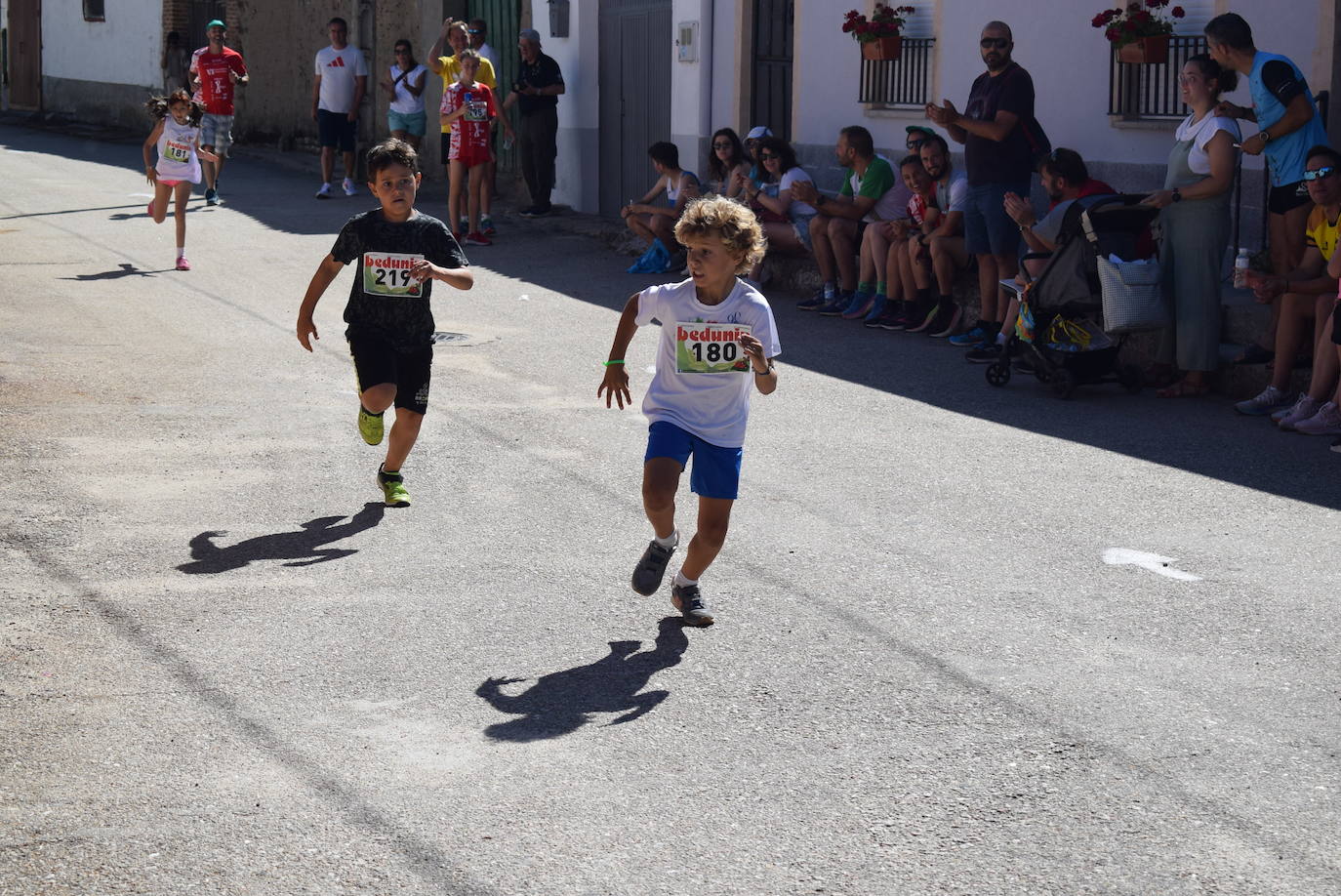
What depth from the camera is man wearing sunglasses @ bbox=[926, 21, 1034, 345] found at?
1191 centimetres

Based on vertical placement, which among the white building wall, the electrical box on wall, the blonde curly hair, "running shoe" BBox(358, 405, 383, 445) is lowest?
"running shoe" BBox(358, 405, 383, 445)

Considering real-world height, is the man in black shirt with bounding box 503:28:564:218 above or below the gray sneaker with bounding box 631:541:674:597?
above

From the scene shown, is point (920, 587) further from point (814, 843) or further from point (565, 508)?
point (814, 843)

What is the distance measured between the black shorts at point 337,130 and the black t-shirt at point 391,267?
48.8 feet

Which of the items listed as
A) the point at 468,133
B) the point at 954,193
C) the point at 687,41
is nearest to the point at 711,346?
the point at 954,193

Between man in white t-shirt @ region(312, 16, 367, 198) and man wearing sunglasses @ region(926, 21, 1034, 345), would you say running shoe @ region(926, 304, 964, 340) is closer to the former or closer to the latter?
man wearing sunglasses @ region(926, 21, 1034, 345)

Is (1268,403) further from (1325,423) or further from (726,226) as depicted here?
(726,226)

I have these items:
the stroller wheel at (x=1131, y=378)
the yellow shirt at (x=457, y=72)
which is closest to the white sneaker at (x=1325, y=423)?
the stroller wheel at (x=1131, y=378)

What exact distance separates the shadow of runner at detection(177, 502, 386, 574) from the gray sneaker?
1.34 m

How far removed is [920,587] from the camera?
6387mm

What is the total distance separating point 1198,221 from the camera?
10.3 m

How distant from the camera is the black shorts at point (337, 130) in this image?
21.9m

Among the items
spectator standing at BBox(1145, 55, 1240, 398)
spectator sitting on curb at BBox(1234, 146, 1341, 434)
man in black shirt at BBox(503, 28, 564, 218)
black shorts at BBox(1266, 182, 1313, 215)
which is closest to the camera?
spectator sitting on curb at BBox(1234, 146, 1341, 434)

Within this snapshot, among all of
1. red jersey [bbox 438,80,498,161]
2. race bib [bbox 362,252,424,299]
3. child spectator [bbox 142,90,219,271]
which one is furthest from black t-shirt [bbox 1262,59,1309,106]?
red jersey [bbox 438,80,498,161]
